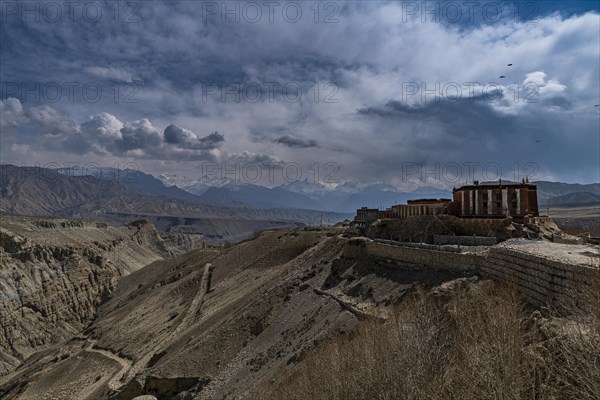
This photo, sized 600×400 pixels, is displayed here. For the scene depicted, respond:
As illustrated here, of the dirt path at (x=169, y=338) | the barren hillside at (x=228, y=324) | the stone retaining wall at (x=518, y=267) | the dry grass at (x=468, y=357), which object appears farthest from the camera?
the dirt path at (x=169, y=338)

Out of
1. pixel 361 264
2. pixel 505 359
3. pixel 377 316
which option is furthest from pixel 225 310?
pixel 505 359

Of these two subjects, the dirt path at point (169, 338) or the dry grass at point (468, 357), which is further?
the dirt path at point (169, 338)

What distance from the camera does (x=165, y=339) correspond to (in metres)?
50.0

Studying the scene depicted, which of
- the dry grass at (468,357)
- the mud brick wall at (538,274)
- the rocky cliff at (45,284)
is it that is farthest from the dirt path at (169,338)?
the rocky cliff at (45,284)

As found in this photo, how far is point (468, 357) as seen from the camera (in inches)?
547

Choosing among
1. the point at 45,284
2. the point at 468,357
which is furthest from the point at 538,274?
the point at 45,284

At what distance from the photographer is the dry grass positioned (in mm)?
12453

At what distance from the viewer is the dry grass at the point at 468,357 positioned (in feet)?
40.9

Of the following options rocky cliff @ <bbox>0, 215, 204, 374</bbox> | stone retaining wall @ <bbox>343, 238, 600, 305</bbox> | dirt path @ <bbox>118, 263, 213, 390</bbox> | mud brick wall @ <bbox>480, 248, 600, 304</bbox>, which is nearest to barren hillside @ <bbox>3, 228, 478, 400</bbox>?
dirt path @ <bbox>118, 263, 213, 390</bbox>

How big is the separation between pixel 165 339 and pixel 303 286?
18.6 meters

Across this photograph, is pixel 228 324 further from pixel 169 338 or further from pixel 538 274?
pixel 538 274

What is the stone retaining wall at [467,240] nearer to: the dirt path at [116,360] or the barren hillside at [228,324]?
the barren hillside at [228,324]

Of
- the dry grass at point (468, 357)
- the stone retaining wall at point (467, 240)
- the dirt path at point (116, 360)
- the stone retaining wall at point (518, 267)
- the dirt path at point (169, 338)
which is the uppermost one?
the stone retaining wall at point (467, 240)

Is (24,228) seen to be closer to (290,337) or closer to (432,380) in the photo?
(290,337)
